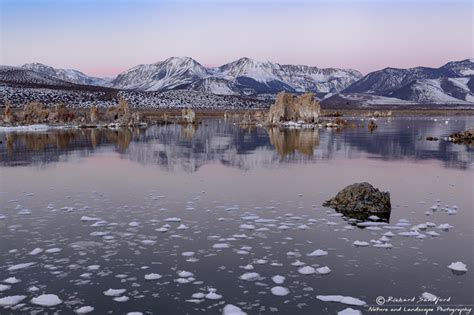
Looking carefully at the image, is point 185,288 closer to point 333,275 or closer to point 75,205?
point 333,275

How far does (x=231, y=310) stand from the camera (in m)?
8.49

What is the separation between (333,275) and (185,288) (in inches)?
125

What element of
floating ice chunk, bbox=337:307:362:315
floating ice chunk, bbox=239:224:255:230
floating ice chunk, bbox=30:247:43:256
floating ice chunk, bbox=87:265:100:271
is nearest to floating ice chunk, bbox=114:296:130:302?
floating ice chunk, bbox=87:265:100:271

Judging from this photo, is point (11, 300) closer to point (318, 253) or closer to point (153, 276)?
point (153, 276)

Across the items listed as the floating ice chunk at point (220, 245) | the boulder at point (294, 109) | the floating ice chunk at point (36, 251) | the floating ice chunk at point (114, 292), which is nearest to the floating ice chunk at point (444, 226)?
the floating ice chunk at point (220, 245)

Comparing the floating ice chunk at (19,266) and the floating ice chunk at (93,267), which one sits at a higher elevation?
the floating ice chunk at (19,266)

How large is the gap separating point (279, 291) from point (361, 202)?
7.83 meters

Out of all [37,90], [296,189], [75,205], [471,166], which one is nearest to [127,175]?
[75,205]

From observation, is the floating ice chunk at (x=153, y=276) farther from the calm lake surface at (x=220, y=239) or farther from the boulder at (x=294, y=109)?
the boulder at (x=294, y=109)

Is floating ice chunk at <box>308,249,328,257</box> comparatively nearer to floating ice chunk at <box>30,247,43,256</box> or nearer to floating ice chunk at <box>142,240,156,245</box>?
floating ice chunk at <box>142,240,156,245</box>

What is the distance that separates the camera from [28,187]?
2072cm

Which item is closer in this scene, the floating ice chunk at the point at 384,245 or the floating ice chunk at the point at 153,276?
the floating ice chunk at the point at 153,276

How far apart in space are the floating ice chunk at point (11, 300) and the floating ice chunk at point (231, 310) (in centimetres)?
388

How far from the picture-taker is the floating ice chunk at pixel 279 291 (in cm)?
927
